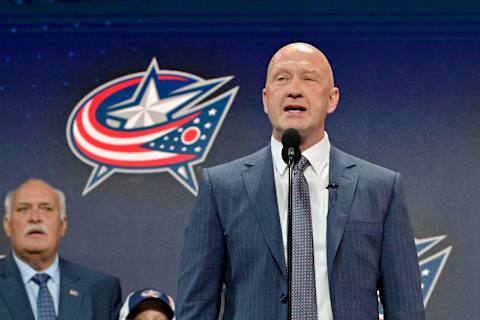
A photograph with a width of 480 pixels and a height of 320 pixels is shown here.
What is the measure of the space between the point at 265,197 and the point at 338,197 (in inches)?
7.8

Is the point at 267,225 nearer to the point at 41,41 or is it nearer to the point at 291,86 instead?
the point at 291,86

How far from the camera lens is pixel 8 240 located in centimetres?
459

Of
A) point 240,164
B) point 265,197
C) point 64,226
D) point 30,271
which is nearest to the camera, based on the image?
point 265,197

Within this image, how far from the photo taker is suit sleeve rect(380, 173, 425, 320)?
2.50m

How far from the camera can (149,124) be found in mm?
4586

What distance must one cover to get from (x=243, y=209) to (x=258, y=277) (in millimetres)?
200

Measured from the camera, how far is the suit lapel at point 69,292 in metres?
4.28

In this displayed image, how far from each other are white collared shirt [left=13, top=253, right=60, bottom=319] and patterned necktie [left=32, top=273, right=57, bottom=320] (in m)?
0.02

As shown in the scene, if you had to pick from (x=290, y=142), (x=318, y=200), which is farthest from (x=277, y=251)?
(x=290, y=142)

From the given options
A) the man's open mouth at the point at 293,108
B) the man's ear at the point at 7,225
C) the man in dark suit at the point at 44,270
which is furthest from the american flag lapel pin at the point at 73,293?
the man's open mouth at the point at 293,108

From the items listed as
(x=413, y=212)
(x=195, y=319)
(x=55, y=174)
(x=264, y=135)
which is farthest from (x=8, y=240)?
(x=195, y=319)

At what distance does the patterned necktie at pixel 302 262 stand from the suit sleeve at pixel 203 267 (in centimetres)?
22

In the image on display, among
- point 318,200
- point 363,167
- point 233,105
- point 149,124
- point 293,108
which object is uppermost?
point 233,105

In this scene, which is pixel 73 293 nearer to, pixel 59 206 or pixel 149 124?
pixel 59 206
